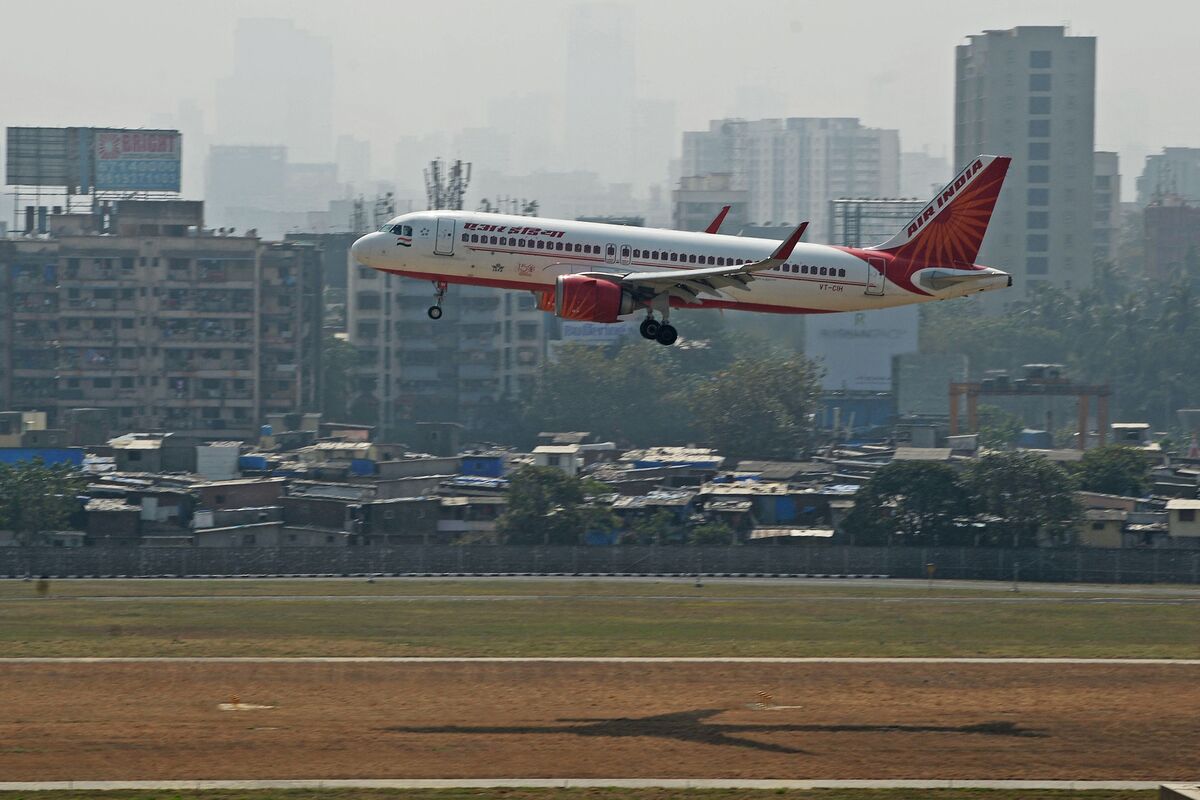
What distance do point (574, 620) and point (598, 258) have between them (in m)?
34.5

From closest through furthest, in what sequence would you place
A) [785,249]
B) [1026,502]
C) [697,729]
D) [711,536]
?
[697,729]
[785,249]
[1026,502]
[711,536]

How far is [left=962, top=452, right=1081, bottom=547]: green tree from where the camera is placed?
131125mm

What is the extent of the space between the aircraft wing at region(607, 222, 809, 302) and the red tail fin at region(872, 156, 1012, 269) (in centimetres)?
657

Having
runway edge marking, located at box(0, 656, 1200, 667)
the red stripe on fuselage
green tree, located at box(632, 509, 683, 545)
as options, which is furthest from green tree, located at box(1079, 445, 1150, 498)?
the red stripe on fuselage

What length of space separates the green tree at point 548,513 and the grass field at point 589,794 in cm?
8501

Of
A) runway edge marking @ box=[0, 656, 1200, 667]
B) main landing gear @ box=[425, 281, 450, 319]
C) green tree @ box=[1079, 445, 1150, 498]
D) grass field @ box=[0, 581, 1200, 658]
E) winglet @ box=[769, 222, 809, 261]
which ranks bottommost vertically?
grass field @ box=[0, 581, 1200, 658]

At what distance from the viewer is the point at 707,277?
62.2 m

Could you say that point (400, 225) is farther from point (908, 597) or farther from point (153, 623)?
point (908, 597)

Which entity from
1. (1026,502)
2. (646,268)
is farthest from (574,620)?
(1026,502)

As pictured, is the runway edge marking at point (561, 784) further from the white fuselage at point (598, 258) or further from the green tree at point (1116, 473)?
the green tree at point (1116, 473)

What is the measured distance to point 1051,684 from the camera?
66438mm

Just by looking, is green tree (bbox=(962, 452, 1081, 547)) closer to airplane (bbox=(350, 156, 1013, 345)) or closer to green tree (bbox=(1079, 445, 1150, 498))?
green tree (bbox=(1079, 445, 1150, 498))

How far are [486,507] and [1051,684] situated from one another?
3311 inches

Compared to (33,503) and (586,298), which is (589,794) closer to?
(586,298)
